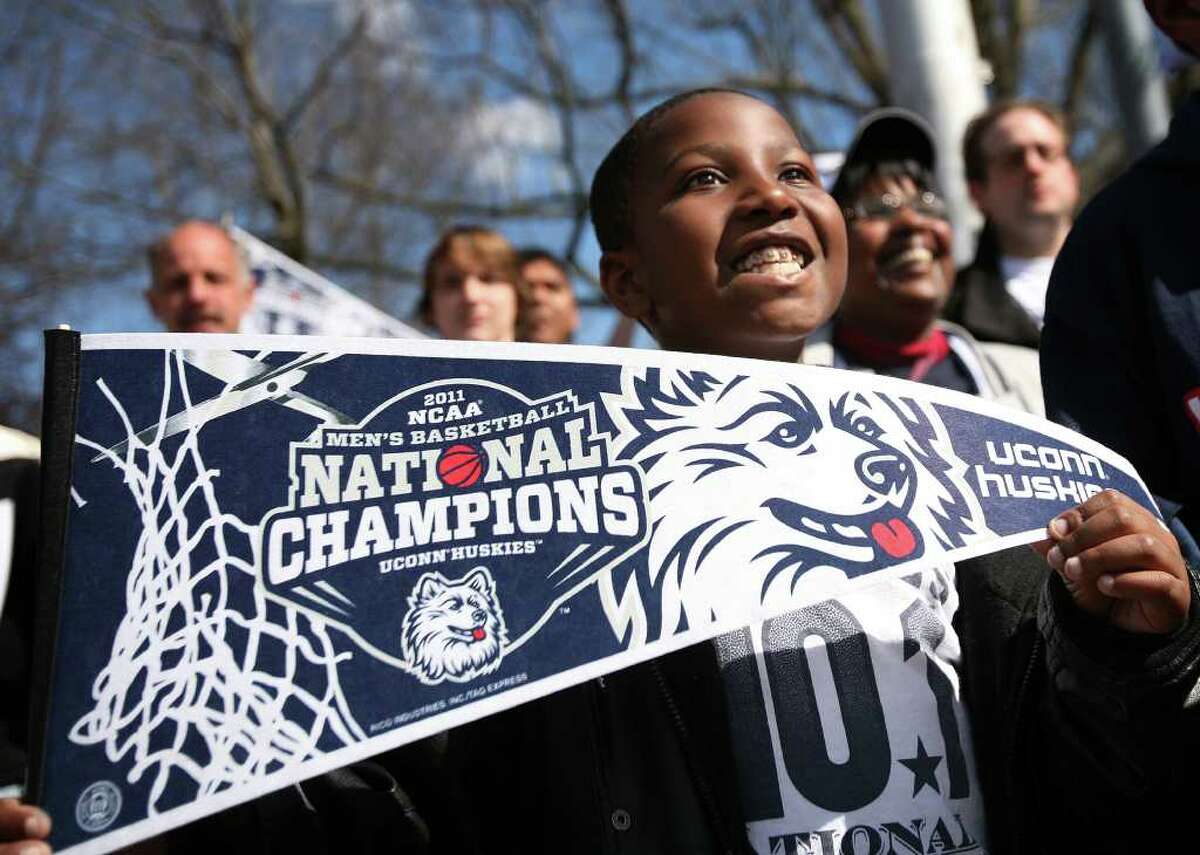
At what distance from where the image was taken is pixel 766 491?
4.58 feet

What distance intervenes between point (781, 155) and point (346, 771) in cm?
113

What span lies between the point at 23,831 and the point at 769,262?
4.05 feet

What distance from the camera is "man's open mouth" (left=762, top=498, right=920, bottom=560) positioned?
135cm

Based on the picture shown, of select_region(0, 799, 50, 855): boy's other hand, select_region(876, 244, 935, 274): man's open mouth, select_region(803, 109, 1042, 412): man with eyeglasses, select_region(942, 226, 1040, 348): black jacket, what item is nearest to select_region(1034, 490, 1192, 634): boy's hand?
select_region(0, 799, 50, 855): boy's other hand

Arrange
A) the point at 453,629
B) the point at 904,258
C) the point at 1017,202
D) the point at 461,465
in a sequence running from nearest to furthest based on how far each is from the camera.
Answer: the point at 453,629
the point at 461,465
the point at 904,258
the point at 1017,202

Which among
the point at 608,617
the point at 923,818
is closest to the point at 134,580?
the point at 608,617

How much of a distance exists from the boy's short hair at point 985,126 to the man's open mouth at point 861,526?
2772 millimetres

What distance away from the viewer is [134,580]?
4.45 ft

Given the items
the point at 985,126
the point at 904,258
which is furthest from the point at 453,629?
the point at 985,126

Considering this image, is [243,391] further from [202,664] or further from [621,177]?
[621,177]

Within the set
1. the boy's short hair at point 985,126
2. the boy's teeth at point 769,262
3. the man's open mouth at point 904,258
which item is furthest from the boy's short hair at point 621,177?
the boy's short hair at point 985,126

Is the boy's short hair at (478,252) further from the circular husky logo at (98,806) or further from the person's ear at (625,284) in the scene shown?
the circular husky logo at (98,806)

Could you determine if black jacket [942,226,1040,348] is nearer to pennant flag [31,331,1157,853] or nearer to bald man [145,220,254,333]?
pennant flag [31,331,1157,853]

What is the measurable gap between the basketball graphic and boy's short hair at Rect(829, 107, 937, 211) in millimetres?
2095
